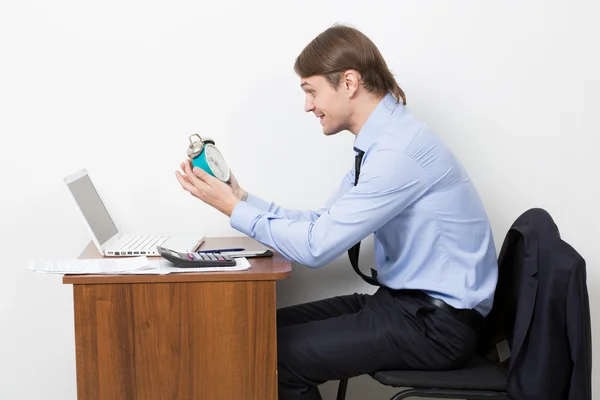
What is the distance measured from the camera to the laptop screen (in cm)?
213

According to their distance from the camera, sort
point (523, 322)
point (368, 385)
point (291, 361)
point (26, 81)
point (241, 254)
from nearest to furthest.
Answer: point (523, 322)
point (291, 361)
point (241, 254)
point (26, 81)
point (368, 385)

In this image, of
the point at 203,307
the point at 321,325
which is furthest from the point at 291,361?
the point at 203,307

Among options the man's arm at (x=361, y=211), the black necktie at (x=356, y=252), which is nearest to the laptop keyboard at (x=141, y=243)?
the man's arm at (x=361, y=211)

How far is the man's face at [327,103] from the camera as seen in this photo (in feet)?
6.57

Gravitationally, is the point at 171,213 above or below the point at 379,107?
below

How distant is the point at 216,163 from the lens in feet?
6.64

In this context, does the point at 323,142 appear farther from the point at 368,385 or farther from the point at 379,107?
the point at 368,385

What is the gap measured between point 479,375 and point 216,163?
2.64ft

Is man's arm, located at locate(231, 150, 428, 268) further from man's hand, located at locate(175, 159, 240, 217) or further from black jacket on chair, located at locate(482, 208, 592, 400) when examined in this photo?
black jacket on chair, located at locate(482, 208, 592, 400)

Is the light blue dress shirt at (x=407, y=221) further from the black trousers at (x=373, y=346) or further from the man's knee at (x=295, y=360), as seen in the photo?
the man's knee at (x=295, y=360)

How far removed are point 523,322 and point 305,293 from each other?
929mm

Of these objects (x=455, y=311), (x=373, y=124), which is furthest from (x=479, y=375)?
(x=373, y=124)

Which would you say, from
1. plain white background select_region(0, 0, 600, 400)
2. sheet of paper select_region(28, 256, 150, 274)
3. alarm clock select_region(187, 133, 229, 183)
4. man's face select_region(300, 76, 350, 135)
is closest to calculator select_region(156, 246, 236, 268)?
sheet of paper select_region(28, 256, 150, 274)

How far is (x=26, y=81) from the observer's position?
2.45m
